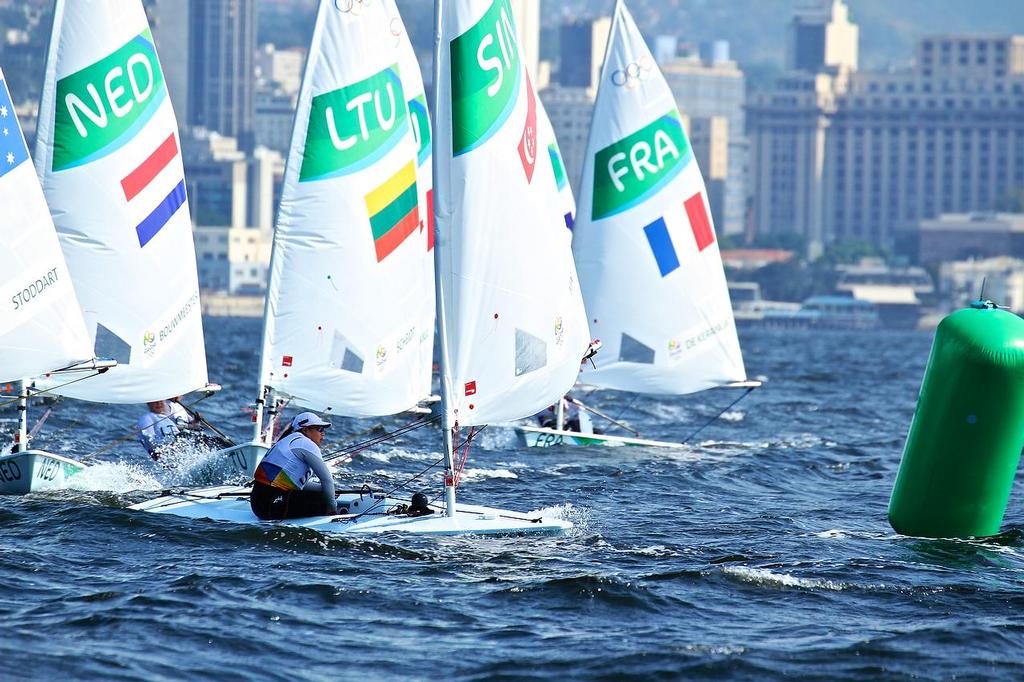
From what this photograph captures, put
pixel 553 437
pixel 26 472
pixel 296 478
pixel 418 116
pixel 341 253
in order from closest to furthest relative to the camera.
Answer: pixel 296 478 < pixel 26 472 < pixel 341 253 < pixel 418 116 < pixel 553 437

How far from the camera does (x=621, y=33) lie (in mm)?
26219

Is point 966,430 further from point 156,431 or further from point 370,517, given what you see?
point 156,431

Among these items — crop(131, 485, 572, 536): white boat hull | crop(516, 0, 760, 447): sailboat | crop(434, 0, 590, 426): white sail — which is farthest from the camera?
crop(516, 0, 760, 447): sailboat

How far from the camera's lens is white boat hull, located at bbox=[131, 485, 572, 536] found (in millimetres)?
15664

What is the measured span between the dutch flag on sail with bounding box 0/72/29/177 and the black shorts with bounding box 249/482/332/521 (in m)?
3.68

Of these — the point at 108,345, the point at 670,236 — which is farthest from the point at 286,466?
the point at 670,236

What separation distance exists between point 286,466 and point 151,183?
5484 millimetres

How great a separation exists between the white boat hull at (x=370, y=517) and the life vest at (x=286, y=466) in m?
0.33

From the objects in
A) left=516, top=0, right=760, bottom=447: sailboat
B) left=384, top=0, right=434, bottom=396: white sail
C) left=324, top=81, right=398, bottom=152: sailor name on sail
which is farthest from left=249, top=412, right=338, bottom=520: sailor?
left=516, top=0, right=760, bottom=447: sailboat

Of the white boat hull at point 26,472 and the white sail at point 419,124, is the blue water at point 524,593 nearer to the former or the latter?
the white boat hull at point 26,472

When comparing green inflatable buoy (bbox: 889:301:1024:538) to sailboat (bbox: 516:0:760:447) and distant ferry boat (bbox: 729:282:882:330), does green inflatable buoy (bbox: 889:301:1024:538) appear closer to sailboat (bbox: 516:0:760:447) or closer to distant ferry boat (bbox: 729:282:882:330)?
sailboat (bbox: 516:0:760:447)

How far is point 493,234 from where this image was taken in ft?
51.8

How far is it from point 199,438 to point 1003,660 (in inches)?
395

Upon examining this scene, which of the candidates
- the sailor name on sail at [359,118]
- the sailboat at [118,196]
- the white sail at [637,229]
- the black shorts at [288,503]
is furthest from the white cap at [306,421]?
the white sail at [637,229]
